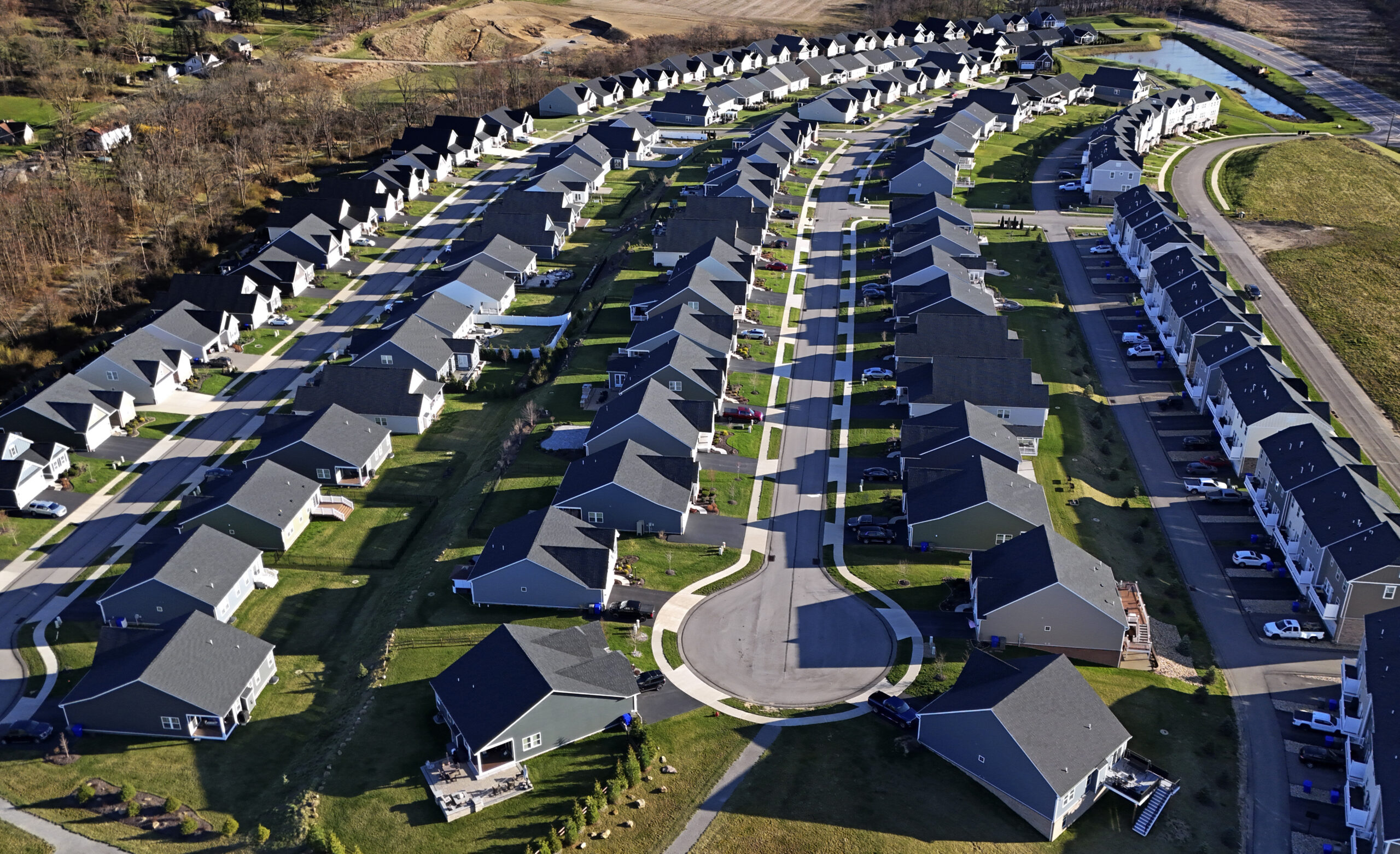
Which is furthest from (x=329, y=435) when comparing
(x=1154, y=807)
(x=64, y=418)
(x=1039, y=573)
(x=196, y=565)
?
(x=1154, y=807)

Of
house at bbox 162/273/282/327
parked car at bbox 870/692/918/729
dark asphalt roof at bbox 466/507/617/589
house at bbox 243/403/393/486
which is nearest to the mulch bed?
dark asphalt roof at bbox 466/507/617/589

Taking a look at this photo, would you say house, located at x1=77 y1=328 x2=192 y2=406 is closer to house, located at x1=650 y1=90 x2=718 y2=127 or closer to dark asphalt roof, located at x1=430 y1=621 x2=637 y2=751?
dark asphalt roof, located at x1=430 y1=621 x2=637 y2=751

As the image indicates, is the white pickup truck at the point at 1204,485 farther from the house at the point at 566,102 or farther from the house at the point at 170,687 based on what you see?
the house at the point at 566,102

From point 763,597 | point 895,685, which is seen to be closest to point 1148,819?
point 895,685

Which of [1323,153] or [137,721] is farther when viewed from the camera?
[1323,153]

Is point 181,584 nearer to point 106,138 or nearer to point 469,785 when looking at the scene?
point 469,785

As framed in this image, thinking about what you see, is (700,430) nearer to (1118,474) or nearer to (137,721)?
(1118,474)
